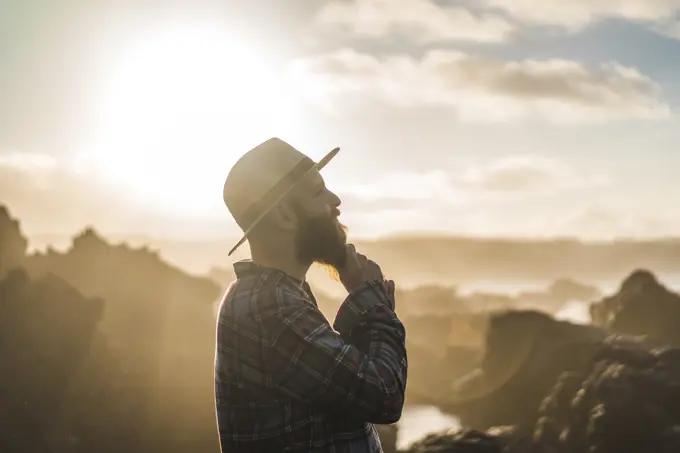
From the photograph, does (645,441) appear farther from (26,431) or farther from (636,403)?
(26,431)

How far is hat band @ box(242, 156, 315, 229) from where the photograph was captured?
3.54 metres

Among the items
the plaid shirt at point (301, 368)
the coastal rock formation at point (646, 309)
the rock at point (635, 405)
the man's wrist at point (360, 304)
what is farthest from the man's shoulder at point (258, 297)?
the coastal rock formation at point (646, 309)

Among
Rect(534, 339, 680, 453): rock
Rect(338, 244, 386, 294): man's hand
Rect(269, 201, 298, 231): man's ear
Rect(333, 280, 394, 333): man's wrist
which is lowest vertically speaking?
Rect(333, 280, 394, 333): man's wrist

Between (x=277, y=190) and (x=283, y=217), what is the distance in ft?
0.47

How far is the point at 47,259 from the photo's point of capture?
16200 centimetres

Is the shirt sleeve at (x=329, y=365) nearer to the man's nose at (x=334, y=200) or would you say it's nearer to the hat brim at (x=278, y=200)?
the hat brim at (x=278, y=200)

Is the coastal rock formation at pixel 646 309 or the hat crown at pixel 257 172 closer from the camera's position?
the hat crown at pixel 257 172

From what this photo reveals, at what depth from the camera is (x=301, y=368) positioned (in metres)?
3.23

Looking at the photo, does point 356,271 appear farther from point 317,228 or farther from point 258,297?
point 258,297

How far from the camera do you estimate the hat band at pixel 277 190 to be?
140 inches

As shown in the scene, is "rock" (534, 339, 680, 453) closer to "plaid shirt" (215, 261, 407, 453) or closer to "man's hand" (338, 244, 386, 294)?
"man's hand" (338, 244, 386, 294)

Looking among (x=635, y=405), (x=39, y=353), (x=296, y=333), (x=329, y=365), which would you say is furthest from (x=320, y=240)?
(x=39, y=353)

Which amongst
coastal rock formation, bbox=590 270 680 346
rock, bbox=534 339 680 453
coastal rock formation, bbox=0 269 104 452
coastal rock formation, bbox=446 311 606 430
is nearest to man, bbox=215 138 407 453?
rock, bbox=534 339 680 453

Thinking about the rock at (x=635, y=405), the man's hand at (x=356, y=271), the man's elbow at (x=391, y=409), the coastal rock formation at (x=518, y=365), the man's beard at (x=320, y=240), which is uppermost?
the coastal rock formation at (x=518, y=365)
